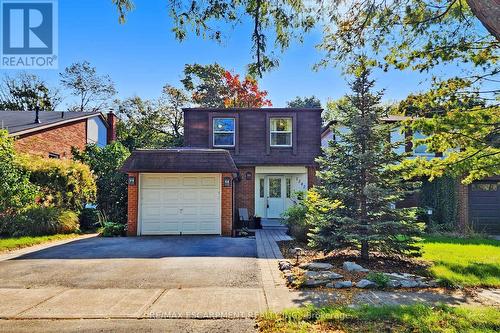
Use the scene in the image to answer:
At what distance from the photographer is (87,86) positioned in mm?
34219

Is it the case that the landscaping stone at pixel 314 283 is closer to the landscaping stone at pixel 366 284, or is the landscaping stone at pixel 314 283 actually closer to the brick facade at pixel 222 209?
the landscaping stone at pixel 366 284

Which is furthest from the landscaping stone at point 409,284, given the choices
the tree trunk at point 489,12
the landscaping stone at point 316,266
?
the tree trunk at point 489,12

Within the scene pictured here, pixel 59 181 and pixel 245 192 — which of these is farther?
pixel 245 192

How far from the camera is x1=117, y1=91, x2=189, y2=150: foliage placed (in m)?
28.8

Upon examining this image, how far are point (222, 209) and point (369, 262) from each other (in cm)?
627

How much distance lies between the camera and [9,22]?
14422 mm

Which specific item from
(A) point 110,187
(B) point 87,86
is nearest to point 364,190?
(A) point 110,187

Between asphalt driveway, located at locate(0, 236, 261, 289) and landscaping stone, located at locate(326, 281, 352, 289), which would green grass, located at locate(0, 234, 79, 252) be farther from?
landscaping stone, located at locate(326, 281, 352, 289)

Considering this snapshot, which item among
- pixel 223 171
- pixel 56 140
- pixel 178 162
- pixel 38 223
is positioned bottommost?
pixel 38 223

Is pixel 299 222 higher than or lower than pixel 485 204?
lower

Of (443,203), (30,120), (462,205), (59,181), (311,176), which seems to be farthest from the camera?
(30,120)

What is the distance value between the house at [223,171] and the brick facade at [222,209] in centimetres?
4

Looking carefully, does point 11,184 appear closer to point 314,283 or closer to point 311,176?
point 314,283

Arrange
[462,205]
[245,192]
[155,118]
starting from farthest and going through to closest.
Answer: [155,118] < [245,192] < [462,205]
